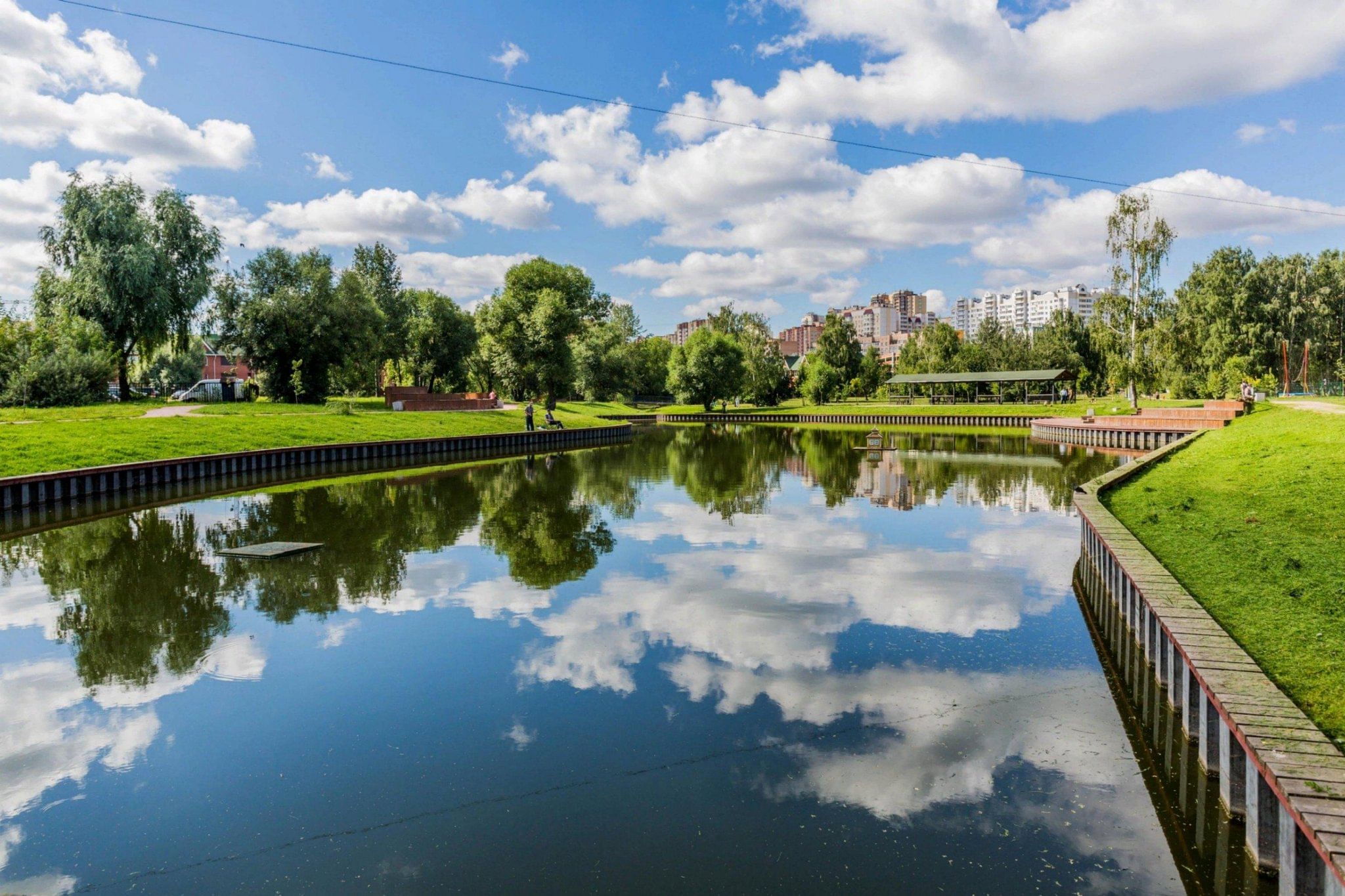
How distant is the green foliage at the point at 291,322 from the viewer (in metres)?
53.2

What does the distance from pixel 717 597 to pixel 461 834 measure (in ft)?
23.5

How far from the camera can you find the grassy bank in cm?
2552

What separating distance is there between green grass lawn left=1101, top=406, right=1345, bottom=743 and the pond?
1.59 meters

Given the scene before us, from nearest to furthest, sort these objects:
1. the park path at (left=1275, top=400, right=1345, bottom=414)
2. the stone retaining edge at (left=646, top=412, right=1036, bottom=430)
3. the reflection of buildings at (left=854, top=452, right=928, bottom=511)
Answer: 1. the reflection of buildings at (left=854, top=452, right=928, bottom=511)
2. the park path at (left=1275, top=400, right=1345, bottom=414)
3. the stone retaining edge at (left=646, top=412, right=1036, bottom=430)

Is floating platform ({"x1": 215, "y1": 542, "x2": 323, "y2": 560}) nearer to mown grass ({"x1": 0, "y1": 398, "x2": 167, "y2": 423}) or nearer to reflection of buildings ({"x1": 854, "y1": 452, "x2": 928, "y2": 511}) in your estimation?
reflection of buildings ({"x1": 854, "y1": 452, "x2": 928, "y2": 511})

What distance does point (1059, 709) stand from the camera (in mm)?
8297

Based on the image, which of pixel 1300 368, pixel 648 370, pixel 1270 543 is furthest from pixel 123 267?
pixel 1300 368

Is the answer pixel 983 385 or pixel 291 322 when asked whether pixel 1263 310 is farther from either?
pixel 291 322

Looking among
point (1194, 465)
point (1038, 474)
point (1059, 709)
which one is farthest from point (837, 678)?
point (1038, 474)

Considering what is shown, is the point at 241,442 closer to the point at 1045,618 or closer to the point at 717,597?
the point at 717,597

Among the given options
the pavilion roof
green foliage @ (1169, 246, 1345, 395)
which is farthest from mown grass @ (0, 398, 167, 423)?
green foliage @ (1169, 246, 1345, 395)

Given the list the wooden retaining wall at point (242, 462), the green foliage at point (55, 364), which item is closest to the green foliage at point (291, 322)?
the green foliage at point (55, 364)

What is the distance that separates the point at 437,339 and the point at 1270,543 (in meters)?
70.7

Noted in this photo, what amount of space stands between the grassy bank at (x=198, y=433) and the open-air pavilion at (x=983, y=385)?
167 feet
